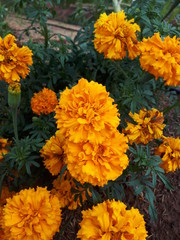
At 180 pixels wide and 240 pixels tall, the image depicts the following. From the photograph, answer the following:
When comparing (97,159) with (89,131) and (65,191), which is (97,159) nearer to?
(89,131)

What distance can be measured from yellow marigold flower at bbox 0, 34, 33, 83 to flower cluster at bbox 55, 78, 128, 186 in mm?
606

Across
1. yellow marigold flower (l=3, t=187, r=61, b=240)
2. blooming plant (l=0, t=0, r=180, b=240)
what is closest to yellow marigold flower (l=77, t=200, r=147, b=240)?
A: blooming plant (l=0, t=0, r=180, b=240)

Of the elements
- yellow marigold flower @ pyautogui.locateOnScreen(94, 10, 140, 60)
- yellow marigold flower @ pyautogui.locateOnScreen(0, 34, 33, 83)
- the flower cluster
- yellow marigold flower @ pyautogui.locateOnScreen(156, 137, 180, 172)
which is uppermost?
yellow marigold flower @ pyautogui.locateOnScreen(94, 10, 140, 60)

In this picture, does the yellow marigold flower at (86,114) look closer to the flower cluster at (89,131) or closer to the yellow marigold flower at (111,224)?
the flower cluster at (89,131)

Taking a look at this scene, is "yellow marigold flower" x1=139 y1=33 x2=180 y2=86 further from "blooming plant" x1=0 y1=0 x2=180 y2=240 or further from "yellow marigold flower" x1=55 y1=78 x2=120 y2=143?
"yellow marigold flower" x1=55 y1=78 x2=120 y2=143

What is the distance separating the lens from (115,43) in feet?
5.21

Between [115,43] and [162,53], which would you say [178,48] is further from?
[115,43]

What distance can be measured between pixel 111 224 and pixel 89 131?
43 cm

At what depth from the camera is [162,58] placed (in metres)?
1.38

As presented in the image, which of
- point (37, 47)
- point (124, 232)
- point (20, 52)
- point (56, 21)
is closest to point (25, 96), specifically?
point (37, 47)

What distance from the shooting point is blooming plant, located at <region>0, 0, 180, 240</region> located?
1.08m

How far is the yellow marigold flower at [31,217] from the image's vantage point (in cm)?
127

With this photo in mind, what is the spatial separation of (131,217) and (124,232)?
8 centimetres

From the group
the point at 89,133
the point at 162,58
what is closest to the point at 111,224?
the point at 89,133
